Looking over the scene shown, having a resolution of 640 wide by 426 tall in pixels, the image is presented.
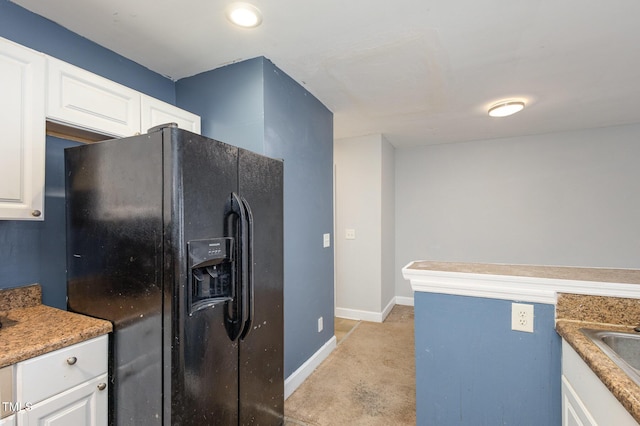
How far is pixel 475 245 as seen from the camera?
4215 mm

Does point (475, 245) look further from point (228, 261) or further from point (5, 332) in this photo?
point (5, 332)

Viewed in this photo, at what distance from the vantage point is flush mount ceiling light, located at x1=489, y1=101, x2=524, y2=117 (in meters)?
2.84

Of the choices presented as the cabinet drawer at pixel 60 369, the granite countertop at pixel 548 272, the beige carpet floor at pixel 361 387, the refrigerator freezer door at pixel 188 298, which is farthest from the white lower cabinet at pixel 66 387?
the granite countertop at pixel 548 272

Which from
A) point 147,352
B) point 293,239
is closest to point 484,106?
point 293,239

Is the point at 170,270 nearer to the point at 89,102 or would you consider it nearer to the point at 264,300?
the point at 264,300

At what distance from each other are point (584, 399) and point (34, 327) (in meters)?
2.17

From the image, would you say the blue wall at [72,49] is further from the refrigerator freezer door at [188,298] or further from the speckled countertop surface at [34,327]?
the speckled countertop surface at [34,327]

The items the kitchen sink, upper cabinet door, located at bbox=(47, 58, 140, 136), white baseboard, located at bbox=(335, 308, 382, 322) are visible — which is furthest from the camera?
white baseboard, located at bbox=(335, 308, 382, 322)

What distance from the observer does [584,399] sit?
1.06 metres

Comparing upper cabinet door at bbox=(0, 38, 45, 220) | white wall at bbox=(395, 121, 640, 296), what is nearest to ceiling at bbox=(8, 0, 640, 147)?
upper cabinet door at bbox=(0, 38, 45, 220)

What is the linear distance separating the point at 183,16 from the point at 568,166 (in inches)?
175

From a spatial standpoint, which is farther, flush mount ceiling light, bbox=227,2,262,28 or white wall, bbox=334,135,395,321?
white wall, bbox=334,135,395,321

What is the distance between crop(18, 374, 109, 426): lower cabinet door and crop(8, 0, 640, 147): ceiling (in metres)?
1.83

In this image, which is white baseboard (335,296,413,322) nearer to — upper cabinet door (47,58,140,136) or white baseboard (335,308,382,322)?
white baseboard (335,308,382,322)
